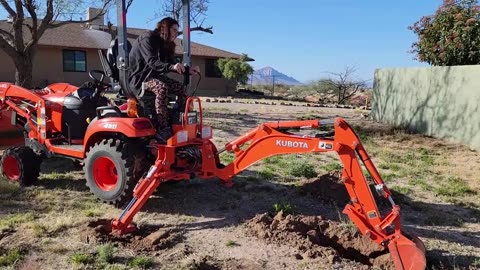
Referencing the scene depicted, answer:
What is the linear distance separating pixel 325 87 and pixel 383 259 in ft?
98.0

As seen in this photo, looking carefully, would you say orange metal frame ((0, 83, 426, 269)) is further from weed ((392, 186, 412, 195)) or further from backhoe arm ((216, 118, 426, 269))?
weed ((392, 186, 412, 195))

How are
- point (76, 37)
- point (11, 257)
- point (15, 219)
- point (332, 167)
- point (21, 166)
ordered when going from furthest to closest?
point (76, 37), point (332, 167), point (21, 166), point (15, 219), point (11, 257)

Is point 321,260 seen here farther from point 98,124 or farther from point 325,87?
point 325,87

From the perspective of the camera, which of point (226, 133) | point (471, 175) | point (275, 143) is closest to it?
point (275, 143)

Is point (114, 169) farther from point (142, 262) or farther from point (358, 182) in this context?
point (358, 182)

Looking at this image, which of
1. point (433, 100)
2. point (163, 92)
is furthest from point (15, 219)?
point (433, 100)

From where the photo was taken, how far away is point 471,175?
8.55 metres

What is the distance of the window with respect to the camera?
27812 mm

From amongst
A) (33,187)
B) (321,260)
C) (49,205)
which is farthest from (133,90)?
(321,260)

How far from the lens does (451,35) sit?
13930mm

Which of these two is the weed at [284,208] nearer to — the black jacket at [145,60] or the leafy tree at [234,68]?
the black jacket at [145,60]

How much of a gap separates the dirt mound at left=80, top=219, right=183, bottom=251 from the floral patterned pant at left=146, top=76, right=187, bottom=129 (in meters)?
1.31

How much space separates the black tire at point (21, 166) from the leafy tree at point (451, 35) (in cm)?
1136

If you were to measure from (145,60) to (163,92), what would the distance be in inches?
16.5
